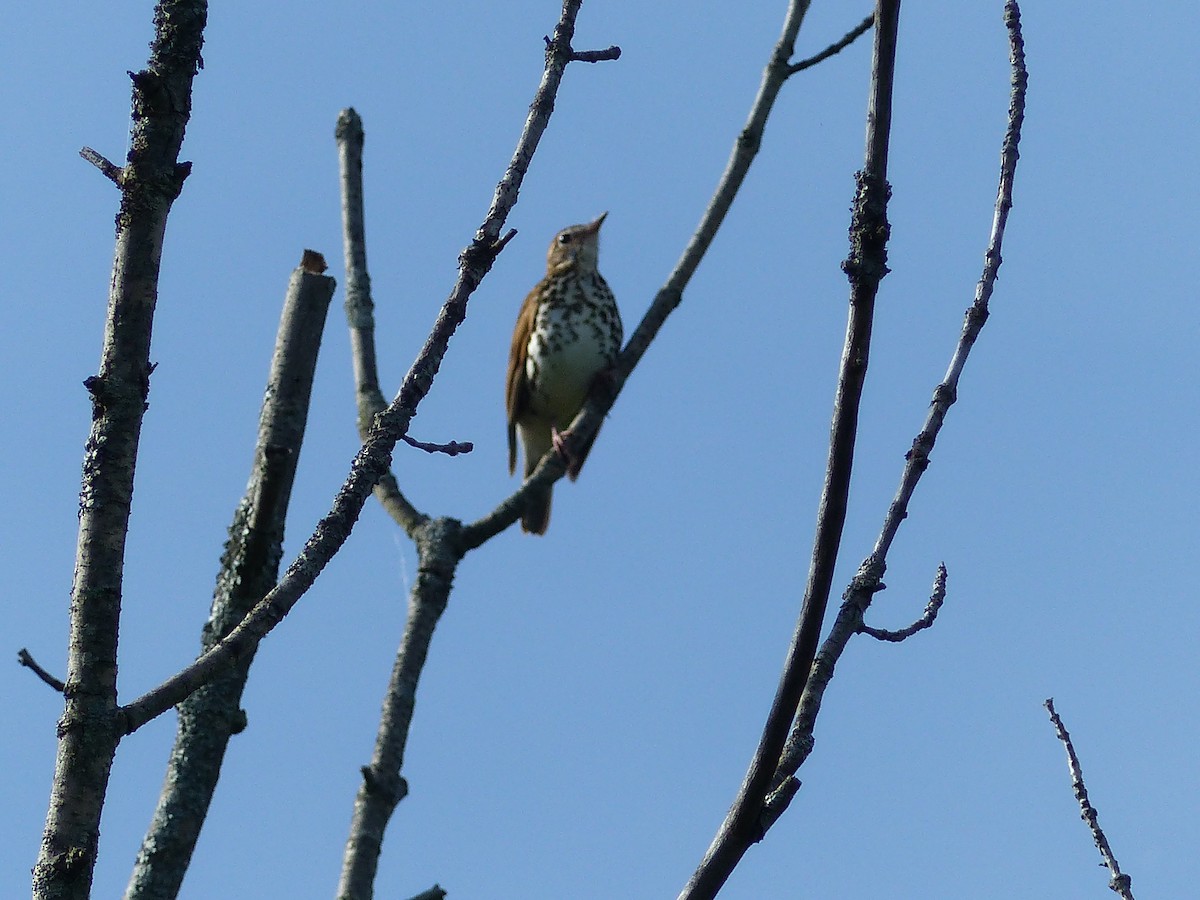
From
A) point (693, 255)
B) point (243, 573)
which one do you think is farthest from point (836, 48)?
point (243, 573)

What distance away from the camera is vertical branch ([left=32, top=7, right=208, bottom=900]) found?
7.40ft

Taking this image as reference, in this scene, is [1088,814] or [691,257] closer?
[1088,814]

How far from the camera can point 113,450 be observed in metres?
2.44

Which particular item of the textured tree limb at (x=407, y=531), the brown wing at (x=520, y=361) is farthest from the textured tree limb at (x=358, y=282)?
the brown wing at (x=520, y=361)

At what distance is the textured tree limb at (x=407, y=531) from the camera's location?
304cm

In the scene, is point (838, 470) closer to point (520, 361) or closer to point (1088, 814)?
point (1088, 814)

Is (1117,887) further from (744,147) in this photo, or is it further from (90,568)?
(744,147)

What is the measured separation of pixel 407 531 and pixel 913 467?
2120 mm

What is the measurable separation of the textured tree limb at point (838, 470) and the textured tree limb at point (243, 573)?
152cm

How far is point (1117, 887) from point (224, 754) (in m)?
2.22

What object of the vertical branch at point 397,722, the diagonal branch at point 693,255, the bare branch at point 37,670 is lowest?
the bare branch at point 37,670

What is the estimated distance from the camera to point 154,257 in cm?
251

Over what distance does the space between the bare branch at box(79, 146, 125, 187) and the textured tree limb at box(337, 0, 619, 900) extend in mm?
606

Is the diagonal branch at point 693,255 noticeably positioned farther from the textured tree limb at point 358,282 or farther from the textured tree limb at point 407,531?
the textured tree limb at point 358,282
